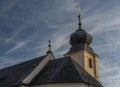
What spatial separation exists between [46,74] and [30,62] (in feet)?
17.0

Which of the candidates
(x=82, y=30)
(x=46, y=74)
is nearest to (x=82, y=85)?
(x=46, y=74)

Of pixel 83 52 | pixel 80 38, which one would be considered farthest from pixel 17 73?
pixel 80 38

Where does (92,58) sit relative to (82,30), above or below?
below

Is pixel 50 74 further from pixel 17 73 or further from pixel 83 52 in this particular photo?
pixel 83 52

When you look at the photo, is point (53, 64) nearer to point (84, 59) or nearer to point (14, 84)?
point (14, 84)

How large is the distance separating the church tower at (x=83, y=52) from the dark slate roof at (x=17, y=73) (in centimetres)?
816

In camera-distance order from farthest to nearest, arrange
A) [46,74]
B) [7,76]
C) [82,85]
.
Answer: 1. [7,76]
2. [46,74]
3. [82,85]

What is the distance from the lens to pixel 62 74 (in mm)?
29938

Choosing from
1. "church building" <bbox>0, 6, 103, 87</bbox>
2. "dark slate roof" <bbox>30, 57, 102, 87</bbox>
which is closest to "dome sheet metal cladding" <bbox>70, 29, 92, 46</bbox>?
"church building" <bbox>0, 6, 103, 87</bbox>

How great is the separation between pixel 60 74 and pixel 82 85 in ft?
8.56

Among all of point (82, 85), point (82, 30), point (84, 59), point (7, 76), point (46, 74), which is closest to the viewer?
point (82, 85)

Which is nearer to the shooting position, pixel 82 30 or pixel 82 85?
pixel 82 85

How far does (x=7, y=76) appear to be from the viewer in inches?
1404

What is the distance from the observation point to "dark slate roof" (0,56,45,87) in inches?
1257
